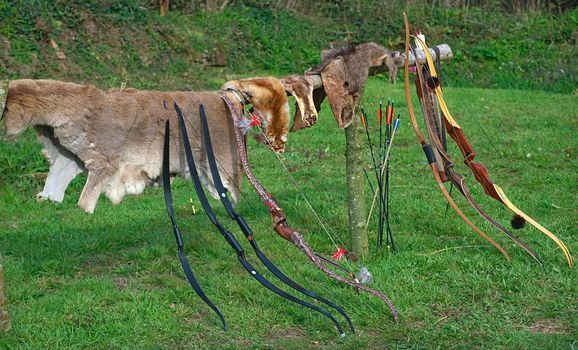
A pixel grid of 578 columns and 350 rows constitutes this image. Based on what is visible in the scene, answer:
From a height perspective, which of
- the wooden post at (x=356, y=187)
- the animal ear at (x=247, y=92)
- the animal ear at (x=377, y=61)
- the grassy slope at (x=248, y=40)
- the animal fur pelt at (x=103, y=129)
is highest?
the animal ear at (x=377, y=61)

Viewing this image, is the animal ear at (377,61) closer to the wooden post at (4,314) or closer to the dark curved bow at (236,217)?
the dark curved bow at (236,217)

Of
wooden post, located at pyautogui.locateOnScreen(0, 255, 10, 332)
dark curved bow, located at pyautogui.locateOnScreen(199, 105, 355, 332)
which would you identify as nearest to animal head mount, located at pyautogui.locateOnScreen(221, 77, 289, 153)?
dark curved bow, located at pyautogui.locateOnScreen(199, 105, 355, 332)

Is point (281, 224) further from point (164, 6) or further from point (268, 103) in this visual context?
point (164, 6)

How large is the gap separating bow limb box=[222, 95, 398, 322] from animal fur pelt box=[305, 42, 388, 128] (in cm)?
77

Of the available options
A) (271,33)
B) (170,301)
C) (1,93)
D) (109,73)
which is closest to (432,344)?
(170,301)

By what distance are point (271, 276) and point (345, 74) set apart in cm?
145

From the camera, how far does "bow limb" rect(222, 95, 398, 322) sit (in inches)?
203

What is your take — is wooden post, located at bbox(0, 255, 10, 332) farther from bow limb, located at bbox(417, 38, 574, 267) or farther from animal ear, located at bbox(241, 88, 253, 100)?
bow limb, located at bbox(417, 38, 574, 267)

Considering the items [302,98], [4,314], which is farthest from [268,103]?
[4,314]

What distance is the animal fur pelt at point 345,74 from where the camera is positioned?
5.85m

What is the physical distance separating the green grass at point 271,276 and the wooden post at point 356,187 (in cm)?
19

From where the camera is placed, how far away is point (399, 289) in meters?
5.78

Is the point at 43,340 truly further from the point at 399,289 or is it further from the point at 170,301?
the point at 399,289

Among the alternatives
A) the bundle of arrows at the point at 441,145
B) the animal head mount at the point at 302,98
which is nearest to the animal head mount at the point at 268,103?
the animal head mount at the point at 302,98
